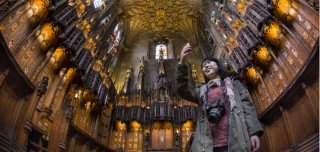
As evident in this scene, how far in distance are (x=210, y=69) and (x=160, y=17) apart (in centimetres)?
2526

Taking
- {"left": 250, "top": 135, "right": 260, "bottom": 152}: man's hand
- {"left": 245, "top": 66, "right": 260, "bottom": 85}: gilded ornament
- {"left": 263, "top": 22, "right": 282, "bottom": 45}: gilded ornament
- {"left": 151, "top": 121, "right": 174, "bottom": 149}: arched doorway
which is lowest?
{"left": 250, "top": 135, "right": 260, "bottom": 152}: man's hand

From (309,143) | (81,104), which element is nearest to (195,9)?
(81,104)

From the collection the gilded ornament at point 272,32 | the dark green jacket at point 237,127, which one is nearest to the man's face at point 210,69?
the dark green jacket at point 237,127

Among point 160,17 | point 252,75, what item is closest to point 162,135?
point 252,75

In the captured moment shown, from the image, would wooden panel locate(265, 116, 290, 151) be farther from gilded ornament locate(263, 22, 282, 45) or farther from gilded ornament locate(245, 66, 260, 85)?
gilded ornament locate(263, 22, 282, 45)

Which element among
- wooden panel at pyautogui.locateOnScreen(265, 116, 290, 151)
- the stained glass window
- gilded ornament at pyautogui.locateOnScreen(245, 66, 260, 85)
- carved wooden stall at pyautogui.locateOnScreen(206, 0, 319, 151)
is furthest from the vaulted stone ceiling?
wooden panel at pyautogui.locateOnScreen(265, 116, 290, 151)

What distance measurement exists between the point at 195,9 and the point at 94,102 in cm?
1518

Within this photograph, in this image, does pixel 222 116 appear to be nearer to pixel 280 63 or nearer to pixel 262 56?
pixel 280 63

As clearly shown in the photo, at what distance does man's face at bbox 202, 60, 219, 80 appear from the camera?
125 inches

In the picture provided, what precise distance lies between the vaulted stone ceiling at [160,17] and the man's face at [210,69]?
21791mm

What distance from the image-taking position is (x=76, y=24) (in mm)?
14609

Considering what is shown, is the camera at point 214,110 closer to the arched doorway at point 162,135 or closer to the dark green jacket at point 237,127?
the dark green jacket at point 237,127

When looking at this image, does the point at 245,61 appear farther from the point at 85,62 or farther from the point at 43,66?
the point at 43,66

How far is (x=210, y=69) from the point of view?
3182 mm
